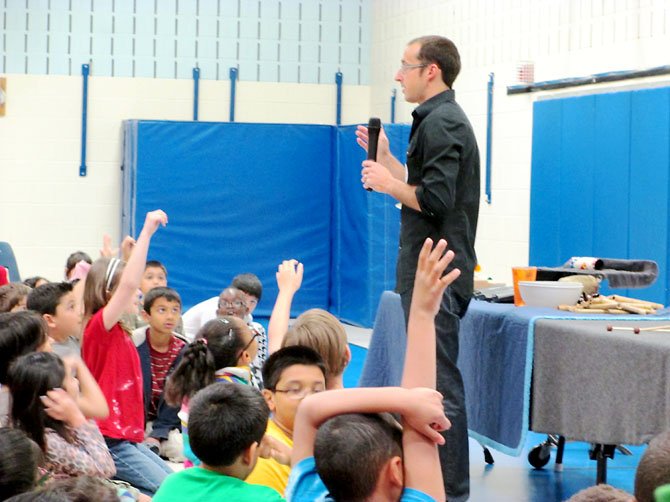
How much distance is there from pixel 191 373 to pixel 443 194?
40.6 inches

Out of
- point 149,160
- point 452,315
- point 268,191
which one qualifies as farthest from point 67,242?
point 452,315

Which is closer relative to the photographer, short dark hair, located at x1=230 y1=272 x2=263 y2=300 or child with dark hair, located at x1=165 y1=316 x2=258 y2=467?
child with dark hair, located at x1=165 y1=316 x2=258 y2=467

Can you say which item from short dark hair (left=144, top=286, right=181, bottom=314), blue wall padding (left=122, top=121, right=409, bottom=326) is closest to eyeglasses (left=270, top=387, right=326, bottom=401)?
short dark hair (left=144, top=286, right=181, bottom=314)

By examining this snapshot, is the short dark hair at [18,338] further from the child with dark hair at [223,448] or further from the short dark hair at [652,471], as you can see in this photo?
the short dark hair at [652,471]

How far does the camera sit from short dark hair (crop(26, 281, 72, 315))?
3963 mm

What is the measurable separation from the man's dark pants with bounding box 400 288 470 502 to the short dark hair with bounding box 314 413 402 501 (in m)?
1.72

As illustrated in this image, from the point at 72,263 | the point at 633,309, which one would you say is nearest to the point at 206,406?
the point at 633,309

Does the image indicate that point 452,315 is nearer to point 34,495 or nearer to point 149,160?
point 34,495

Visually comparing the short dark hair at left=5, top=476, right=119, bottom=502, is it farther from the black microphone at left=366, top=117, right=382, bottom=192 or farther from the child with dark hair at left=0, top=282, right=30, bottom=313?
the child with dark hair at left=0, top=282, right=30, bottom=313

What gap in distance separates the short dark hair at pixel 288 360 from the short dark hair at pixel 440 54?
141 centimetres

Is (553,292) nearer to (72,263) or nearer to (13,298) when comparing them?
(13,298)

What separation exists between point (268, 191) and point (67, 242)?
2196mm

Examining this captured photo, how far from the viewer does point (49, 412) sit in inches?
113

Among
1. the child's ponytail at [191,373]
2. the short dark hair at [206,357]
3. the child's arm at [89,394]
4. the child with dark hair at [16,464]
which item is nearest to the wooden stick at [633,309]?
the short dark hair at [206,357]
